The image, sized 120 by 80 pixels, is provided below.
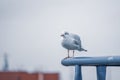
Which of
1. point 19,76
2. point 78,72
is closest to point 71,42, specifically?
point 78,72

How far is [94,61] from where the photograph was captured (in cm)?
183

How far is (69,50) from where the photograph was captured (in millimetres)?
2738

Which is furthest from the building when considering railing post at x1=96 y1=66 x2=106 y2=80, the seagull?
railing post at x1=96 y1=66 x2=106 y2=80

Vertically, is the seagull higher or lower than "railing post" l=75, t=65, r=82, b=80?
higher

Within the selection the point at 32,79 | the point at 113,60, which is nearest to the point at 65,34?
the point at 113,60

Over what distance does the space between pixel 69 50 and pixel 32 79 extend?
12.9 feet

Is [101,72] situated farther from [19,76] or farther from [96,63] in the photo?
[19,76]

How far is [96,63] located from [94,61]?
0.06 feet

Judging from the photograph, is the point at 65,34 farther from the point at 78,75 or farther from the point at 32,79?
the point at 32,79

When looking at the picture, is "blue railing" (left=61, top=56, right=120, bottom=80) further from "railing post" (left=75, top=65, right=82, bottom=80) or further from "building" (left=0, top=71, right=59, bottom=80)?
"building" (left=0, top=71, right=59, bottom=80)

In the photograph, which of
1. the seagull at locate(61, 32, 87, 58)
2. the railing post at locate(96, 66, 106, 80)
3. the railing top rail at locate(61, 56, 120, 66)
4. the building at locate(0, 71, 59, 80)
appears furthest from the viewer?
Answer: the building at locate(0, 71, 59, 80)

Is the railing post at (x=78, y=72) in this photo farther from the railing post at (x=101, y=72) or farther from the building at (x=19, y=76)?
the building at (x=19, y=76)

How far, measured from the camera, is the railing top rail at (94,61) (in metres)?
1.74

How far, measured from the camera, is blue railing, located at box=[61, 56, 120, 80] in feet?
5.75
